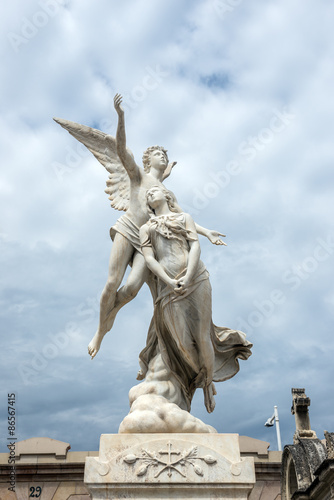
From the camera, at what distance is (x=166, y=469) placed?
5.13 metres

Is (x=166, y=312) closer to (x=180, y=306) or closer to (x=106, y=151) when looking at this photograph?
(x=180, y=306)

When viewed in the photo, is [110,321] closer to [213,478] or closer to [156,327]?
[156,327]

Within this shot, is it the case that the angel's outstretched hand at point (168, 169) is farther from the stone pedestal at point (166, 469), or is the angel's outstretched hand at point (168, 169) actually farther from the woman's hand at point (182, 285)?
the stone pedestal at point (166, 469)

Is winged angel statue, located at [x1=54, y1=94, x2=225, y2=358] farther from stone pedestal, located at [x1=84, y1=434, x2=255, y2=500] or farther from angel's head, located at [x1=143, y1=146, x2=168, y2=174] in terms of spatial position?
stone pedestal, located at [x1=84, y1=434, x2=255, y2=500]

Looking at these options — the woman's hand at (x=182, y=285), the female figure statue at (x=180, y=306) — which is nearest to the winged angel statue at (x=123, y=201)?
the female figure statue at (x=180, y=306)

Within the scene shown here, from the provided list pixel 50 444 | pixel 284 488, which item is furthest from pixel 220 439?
pixel 50 444

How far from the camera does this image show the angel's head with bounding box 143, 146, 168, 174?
768 centimetres

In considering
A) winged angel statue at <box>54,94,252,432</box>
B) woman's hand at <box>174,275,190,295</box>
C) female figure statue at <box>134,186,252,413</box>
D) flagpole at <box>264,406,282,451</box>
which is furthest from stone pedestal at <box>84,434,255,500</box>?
flagpole at <box>264,406,282,451</box>

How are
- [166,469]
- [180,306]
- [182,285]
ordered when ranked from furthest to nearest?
[180,306]
[182,285]
[166,469]

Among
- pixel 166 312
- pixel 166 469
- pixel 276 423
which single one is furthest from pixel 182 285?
pixel 276 423

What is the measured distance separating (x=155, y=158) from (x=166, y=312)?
254 centimetres

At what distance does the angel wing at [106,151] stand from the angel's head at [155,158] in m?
0.36

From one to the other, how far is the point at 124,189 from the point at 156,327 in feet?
7.83

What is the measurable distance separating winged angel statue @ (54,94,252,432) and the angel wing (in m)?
0.55
